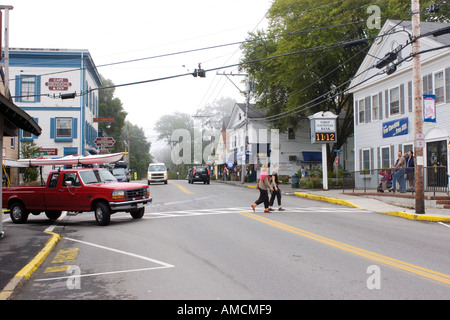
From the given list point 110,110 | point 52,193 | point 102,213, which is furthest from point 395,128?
point 110,110

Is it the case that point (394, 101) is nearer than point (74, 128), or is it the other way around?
point (394, 101)

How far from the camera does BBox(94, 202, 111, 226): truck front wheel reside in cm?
1366

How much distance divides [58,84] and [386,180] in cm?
3079

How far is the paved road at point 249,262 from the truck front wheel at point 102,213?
1.13ft

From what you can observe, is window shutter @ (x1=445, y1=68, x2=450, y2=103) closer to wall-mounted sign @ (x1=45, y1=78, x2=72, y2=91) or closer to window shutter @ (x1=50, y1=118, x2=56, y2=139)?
wall-mounted sign @ (x1=45, y1=78, x2=72, y2=91)

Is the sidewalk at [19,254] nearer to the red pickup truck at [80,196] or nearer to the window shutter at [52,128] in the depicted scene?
A: the red pickup truck at [80,196]

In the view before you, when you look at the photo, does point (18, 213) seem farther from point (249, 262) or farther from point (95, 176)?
point (249, 262)

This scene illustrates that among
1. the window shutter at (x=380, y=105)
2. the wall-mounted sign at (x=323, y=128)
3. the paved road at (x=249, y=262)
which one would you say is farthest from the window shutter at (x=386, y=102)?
the paved road at (x=249, y=262)

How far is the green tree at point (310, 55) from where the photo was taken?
31203 mm

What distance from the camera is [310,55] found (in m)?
34.9

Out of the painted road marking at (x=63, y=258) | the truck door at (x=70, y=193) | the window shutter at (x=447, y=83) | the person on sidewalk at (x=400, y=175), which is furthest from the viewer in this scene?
the window shutter at (x=447, y=83)

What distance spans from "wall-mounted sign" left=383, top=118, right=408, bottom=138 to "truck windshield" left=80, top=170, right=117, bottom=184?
1786 centimetres

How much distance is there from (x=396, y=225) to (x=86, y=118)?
117ft

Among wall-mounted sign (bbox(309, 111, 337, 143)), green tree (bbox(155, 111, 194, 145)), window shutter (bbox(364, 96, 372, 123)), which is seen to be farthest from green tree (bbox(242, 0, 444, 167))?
green tree (bbox(155, 111, 194, 145))
